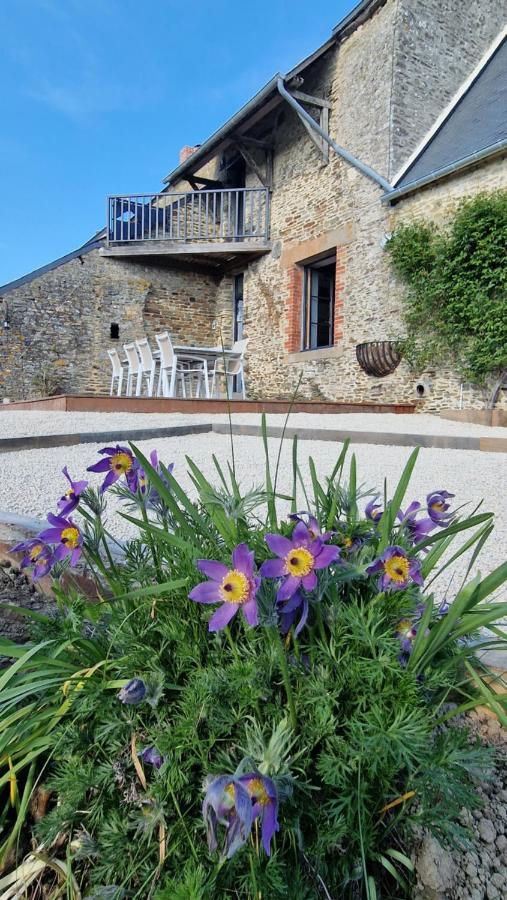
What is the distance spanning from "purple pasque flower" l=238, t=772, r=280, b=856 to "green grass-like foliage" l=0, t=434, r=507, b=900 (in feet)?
Answer: 0.05

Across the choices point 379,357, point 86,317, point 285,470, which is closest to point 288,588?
point 285,470

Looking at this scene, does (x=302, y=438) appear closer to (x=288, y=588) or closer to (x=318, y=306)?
(x=288, y=588)

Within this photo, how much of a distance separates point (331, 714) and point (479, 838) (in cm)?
26

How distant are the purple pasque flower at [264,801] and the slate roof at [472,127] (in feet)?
22.5

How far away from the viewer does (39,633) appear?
2.54 ft

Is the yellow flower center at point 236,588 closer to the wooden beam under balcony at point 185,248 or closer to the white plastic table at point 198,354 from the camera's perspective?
the white plastic table at point 198,354

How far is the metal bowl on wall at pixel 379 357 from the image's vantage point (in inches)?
283

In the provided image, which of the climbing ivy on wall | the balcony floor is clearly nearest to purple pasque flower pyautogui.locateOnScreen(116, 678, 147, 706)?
the climbing ivy on wall

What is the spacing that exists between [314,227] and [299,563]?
9.17 m

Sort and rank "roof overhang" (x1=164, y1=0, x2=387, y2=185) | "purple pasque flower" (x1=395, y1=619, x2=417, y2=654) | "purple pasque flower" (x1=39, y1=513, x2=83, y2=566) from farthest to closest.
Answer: "roof overhang" (x1=164, y1=0, x2=387, y2=185)
"purple pasque flower" (x1=39, y1=513, x2=83, y2=566)
"purple pasque flower" (x1=395, y1=619, x2=417, y2=654)

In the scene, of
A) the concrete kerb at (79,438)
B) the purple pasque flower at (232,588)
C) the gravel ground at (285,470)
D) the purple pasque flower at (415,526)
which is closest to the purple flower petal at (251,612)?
the purple pasque flower at (232,588)

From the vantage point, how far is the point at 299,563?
554mm

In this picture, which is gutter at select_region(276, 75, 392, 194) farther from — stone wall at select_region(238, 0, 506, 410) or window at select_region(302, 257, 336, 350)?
window at select_region(302, 257, 336, 350)

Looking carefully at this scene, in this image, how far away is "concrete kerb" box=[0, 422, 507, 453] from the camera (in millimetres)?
3559
